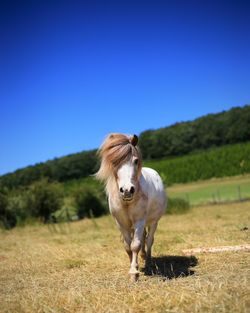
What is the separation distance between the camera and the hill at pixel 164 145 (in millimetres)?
70875

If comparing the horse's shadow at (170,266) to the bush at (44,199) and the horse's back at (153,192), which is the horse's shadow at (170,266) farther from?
the bush at (44,199)

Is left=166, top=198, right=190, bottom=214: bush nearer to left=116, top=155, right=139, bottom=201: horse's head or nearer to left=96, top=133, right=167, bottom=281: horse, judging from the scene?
left=96, top=133, right=167, bottom=281: horse

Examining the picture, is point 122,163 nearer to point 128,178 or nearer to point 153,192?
point 128,178

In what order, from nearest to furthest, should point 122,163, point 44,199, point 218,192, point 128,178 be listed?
point 128,178 < point 122,163 < point 44,199 < point 218,192

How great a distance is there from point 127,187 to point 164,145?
69.5 meters

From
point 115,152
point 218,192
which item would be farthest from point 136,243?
point 218,192

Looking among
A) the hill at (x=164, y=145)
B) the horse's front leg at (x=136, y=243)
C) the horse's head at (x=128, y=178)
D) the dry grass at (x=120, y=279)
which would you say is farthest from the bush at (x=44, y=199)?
the hill at (x=164, y=145)

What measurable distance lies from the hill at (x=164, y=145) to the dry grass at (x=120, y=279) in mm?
59283

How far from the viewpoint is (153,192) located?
8.04 metres

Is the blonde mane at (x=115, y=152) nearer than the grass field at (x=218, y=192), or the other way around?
the blonde mane at (x=115, y=152)

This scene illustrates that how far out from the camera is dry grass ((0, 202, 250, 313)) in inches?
180

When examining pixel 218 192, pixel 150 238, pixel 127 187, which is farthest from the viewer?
pixel 218 192

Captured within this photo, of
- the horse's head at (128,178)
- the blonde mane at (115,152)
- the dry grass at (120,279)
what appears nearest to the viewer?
the dry grass at (120,279)

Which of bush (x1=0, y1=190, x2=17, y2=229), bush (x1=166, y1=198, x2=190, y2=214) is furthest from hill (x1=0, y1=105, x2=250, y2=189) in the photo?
bush (x1=166, y1=198, x2=190, y2=214)
